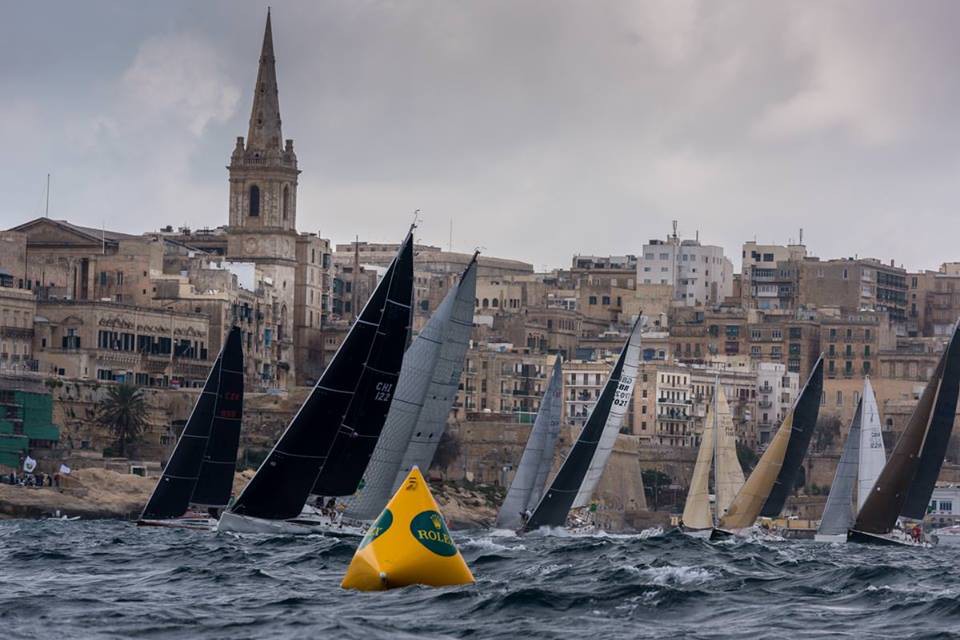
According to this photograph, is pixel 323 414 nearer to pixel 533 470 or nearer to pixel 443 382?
pixel 443 382

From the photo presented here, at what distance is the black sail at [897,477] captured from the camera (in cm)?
6353

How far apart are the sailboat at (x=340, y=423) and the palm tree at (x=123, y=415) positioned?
2226 inches

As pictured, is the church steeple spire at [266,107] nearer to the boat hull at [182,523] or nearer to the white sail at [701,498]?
the white sail at [701,498]

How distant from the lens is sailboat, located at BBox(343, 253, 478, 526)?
162ft

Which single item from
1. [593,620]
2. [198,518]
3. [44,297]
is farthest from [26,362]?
[593,620]

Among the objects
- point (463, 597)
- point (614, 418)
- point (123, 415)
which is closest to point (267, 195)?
point (123, 415)

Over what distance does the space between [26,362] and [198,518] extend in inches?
1943

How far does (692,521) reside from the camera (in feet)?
274

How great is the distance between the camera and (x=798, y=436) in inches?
2963

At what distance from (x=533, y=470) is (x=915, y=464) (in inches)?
508

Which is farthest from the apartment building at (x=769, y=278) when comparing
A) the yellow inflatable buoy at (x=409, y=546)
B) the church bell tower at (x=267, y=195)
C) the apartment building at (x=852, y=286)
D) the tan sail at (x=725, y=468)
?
the yellow inflatable buoy at (x=409, y=546)

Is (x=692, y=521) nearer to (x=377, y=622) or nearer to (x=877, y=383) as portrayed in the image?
(x=377, y=622)

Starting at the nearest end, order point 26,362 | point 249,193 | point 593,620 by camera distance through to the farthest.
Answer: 1. point 593,620
2. point 26,362
3. point 249,193

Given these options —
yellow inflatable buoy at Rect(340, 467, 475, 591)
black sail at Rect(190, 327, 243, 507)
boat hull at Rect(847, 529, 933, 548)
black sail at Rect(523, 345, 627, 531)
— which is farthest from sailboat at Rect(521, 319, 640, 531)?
yellow inflatable buoy at Rect(340, 467, 475, 591)
